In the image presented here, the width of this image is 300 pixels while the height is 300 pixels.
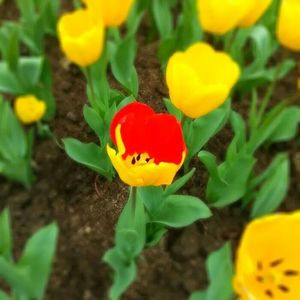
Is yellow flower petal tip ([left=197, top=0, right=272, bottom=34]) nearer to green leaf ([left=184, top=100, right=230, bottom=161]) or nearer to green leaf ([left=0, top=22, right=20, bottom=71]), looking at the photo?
green leaf ([left=184, top=100, right=230, bottom=161])

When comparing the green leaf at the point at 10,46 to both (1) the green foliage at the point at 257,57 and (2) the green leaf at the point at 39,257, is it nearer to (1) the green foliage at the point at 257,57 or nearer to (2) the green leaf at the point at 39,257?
(1) the green foliage at the point at 257,57

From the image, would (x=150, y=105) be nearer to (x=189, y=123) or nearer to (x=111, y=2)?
(x=189, y=123)

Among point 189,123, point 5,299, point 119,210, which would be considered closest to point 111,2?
point 189,123

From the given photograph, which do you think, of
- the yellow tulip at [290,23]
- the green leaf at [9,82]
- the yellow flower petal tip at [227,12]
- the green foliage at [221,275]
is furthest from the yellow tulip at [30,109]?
the green foliage at [221,275]

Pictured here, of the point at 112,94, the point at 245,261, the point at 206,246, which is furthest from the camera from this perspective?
the point at 206,246

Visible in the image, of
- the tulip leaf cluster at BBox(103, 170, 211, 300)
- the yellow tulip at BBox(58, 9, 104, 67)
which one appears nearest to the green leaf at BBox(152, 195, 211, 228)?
the tulip leaf cluster at BBox(103, 170, 211, 300)
